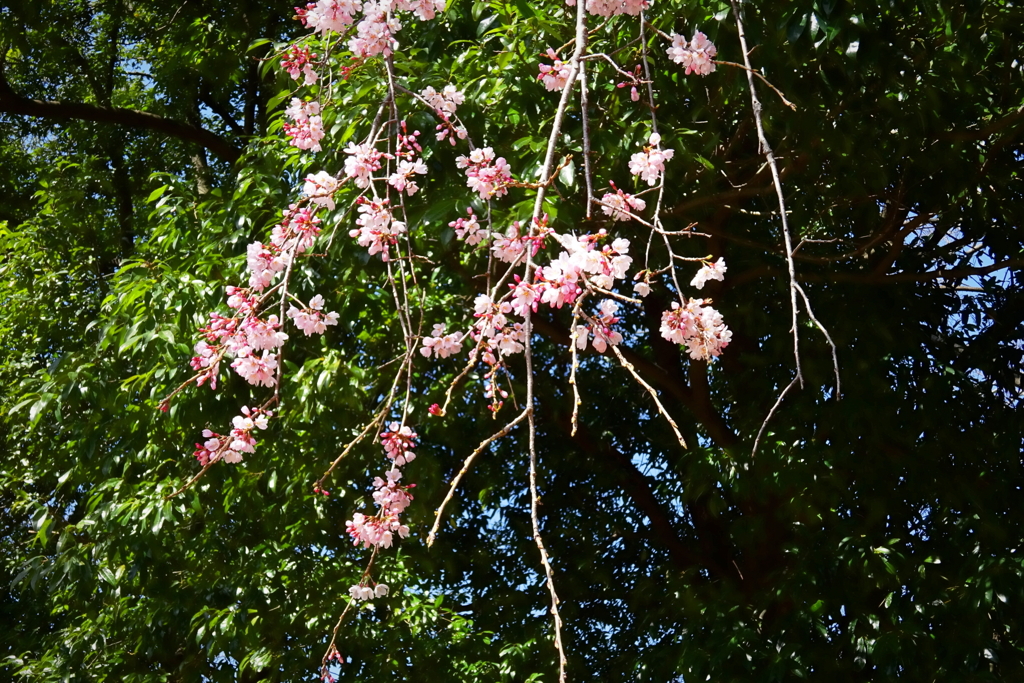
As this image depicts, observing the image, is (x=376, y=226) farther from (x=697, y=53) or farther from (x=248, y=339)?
(x=697, y=53)

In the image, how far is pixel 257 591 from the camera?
10.9ft

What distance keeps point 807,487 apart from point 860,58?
135 cm

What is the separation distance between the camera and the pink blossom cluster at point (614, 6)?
1.77 metres

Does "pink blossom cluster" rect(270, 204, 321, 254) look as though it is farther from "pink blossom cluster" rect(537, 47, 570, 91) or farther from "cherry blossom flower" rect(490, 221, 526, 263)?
"pink blossom cluster" rect(537, 47, 570, 91)

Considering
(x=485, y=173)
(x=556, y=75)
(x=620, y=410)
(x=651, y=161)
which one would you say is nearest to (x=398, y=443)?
(x=485, y=173)

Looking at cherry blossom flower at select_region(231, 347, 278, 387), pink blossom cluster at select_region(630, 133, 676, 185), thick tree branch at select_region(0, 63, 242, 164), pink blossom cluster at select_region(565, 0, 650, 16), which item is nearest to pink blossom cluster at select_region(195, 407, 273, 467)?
cherry blossom flower at select_region(231, 347, 278, 387)

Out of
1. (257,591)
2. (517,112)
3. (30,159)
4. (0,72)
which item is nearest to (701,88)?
(517,112)

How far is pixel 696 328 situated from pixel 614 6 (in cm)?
71

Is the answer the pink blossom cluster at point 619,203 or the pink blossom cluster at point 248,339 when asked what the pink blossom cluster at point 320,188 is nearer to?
the pink blossom cluster at point 248,339

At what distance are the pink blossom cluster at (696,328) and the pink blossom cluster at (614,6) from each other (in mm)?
608

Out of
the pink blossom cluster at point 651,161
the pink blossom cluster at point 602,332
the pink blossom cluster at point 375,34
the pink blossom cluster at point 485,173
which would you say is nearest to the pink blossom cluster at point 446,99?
the pink blossom cluster at point 375,34

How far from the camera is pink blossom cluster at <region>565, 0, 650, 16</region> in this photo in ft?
5.81

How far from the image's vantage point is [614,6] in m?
1.85

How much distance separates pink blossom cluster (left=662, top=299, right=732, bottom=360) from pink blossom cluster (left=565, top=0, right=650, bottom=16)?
608mm
